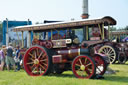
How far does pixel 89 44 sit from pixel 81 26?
88 cm

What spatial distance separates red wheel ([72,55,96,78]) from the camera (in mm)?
7645

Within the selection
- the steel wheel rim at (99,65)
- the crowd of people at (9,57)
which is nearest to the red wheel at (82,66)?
the steel wheel rim at (99,65)

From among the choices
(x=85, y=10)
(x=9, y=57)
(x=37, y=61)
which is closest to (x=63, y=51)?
(x=37, y=61)

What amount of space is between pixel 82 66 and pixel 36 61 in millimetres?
1910

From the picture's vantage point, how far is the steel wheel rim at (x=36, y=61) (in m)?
8.62

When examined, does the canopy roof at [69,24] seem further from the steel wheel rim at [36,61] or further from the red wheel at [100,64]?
the red wheel at [100,64]

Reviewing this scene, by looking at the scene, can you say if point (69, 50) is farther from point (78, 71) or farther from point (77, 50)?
point (78, 71)

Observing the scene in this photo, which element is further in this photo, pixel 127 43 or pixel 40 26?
pixel 127 43

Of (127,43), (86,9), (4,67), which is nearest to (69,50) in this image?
(4,67)

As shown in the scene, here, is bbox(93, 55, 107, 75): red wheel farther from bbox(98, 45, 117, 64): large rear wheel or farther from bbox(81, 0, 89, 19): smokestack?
bbox(81, 0, 89, 19): smokestack

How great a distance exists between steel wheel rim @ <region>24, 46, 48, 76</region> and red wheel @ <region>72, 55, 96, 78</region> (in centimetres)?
119

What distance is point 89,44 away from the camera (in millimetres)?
8625

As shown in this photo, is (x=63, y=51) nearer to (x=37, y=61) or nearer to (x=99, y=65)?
(x=37, y=61)

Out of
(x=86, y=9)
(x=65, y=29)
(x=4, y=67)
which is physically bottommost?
(x=4, y=67)
